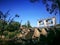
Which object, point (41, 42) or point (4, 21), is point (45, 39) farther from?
point (4, 21)

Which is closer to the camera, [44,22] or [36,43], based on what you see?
[36,43]

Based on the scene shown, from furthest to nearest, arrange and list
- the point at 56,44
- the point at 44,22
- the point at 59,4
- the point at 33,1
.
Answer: the point at 44,22, the point at 33,1, the point at 59,4, the point at 56,44

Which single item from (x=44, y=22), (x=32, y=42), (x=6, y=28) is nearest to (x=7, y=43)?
(x=32, y=42)

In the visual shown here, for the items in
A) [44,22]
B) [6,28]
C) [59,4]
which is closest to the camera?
[59,4]

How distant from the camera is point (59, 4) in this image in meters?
5.54

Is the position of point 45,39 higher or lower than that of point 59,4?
lower

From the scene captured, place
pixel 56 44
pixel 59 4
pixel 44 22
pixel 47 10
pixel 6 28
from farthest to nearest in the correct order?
pixel 44 22 < pixel 6 28 < pixel 47 10 < pixel 59 4 < pixel 56 44

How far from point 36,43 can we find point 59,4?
5.99ft

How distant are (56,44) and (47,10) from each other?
7.99 feet

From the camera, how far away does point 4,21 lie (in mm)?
7402

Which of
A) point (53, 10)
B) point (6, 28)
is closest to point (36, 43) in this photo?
point (53, 10)

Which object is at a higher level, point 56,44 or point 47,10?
point 47,10

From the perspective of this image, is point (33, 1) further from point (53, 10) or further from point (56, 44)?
point (56, 44)

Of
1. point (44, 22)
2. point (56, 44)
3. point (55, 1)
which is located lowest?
point (56, 44)
